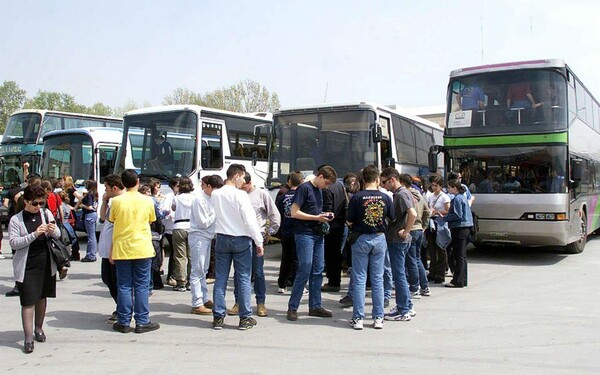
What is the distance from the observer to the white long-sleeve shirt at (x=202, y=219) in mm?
7496

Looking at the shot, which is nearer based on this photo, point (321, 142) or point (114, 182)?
point (114, 182)

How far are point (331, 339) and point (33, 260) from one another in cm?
322

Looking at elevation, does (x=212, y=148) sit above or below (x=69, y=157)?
above

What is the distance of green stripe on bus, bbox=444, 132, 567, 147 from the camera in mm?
11742

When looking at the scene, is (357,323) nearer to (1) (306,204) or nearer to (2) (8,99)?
(1) (306,204)

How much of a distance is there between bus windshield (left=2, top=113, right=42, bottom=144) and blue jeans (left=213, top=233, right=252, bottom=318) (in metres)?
15.7

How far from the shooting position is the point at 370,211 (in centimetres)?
669

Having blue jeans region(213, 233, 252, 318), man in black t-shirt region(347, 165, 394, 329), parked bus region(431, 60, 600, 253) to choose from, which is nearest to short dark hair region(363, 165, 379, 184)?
man in black t-shirt region(347, 165, 394, 329)

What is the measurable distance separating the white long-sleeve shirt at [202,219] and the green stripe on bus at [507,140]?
22.9 feet

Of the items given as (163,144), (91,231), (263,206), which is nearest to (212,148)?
(163,144)

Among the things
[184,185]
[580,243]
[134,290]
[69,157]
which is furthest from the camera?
[69,157]

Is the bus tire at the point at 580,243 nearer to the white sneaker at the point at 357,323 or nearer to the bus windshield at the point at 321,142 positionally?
the bus windshield at the point at 321,142

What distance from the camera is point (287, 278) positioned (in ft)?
29.9

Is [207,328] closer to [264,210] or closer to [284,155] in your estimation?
[264,210]
